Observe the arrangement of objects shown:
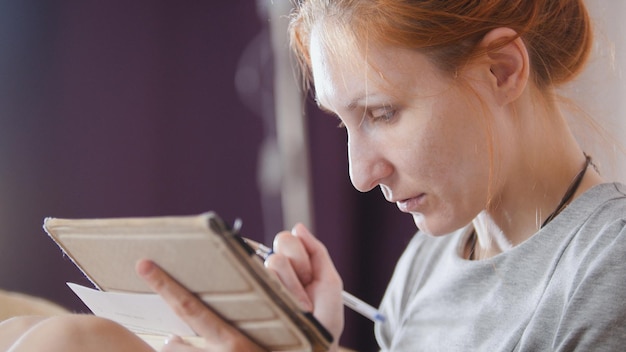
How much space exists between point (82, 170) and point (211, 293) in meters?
1.35

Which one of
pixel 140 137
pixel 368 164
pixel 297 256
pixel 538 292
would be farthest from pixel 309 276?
pixel 140 137

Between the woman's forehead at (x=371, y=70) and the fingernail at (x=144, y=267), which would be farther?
the woman's forehead at (x=371, y=70)

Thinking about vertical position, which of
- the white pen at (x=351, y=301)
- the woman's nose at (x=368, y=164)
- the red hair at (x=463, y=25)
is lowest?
the white pen at (x=351, y=301)

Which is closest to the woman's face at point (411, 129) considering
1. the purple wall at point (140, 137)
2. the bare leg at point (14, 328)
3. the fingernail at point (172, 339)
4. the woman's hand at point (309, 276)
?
the woman's hand at point (309, 276)

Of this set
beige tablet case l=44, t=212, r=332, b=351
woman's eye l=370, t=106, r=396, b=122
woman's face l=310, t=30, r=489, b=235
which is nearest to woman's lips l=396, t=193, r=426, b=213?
woman's face l=310, t=30, r=489, b=235

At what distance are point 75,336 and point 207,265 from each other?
0.42 ft

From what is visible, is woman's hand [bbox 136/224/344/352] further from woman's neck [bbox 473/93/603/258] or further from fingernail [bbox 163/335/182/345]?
woman's neck [bbox 473/93/603/258]

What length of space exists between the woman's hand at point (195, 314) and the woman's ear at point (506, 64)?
1.39ft

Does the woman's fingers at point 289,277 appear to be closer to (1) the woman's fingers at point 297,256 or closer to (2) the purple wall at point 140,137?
(1) the woman's fingers at point 297,256

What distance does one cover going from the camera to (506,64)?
2.86 ft

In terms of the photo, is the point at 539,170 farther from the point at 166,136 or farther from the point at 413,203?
the point at 166,136

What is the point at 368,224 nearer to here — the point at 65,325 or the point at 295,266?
the point at 295,266

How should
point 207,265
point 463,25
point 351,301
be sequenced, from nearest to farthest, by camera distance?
point 207,265 → point 463,25 → point 351,301

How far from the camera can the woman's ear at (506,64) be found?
848 millimetres
